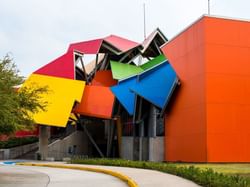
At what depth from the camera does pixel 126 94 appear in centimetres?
4297

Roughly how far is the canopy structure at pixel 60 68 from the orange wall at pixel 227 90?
70.7 ft

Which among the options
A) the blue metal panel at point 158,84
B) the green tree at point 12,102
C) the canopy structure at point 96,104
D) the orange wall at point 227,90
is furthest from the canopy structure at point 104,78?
the green tree at point 12,102

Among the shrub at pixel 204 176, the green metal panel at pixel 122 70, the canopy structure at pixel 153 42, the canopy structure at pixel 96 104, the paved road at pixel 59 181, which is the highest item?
the canopy structure at pixel 153 42

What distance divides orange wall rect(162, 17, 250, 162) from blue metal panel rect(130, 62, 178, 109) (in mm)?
3748

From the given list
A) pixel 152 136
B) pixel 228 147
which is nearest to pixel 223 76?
pixel 228 147

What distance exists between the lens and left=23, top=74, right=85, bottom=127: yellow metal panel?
4090 centimetres

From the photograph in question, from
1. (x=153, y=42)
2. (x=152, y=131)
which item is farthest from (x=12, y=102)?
(x=153, y=42)

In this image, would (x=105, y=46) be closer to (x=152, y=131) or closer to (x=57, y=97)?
(x=57, y=97)

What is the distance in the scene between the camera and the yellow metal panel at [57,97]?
40.9 m

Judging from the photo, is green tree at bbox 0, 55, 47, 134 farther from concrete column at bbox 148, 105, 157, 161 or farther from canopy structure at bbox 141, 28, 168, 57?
canopy structure at bbox 141, 28, 168, 57

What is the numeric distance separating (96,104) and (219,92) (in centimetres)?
2000

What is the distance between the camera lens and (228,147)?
92.3 ft

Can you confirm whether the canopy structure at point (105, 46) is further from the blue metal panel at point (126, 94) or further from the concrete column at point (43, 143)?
the concrete column at point (43, 143)

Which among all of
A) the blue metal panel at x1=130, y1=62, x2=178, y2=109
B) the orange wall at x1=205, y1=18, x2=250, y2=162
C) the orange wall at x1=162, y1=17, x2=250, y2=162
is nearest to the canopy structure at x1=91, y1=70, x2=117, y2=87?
the blue metal panel at x1=130, y1=62, x2=178, y2=109
